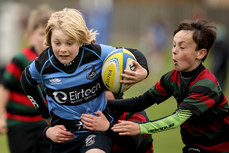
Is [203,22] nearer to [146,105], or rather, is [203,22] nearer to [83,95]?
[146,105]

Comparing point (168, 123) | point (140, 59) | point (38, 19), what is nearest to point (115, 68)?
point (140, 59)

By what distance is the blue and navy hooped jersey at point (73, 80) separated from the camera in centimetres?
414

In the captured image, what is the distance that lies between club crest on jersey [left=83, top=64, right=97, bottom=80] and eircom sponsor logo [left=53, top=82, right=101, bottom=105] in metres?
0.11

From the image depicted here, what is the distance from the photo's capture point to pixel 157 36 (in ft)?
63.5

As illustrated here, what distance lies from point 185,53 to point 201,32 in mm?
289

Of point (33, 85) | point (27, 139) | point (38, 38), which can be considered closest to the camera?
point (33, 85)

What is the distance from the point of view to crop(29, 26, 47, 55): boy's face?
5.50m

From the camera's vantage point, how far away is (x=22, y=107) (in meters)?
5.72

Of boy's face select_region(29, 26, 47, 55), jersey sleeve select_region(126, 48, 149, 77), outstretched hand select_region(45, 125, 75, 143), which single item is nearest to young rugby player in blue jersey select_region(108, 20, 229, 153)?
jersey sleeve select_region(126, 48, 149, 77)

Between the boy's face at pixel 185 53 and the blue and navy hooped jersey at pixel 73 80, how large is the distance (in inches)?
30.4

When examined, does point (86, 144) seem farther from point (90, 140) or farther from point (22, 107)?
point (22, 107)

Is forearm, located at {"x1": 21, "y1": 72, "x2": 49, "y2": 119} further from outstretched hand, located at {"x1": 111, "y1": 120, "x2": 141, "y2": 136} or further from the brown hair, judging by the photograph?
the brown hair

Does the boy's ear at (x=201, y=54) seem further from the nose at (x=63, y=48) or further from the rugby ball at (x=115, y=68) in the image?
the nose at (x=63, y=48)

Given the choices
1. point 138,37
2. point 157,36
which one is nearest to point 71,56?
point 157,36
